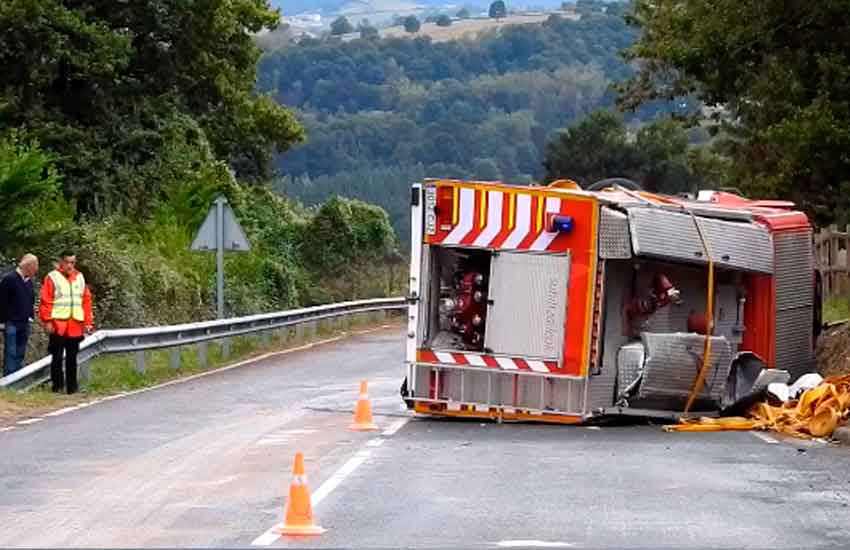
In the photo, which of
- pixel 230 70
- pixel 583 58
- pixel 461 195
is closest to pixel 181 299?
pixel 230 70

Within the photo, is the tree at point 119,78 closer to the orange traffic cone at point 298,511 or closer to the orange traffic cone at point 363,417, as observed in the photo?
the orange traffic cone at point 363,417

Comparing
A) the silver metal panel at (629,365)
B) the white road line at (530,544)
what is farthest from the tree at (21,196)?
the white road line at (530,544)

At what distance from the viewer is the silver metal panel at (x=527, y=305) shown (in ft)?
59.1

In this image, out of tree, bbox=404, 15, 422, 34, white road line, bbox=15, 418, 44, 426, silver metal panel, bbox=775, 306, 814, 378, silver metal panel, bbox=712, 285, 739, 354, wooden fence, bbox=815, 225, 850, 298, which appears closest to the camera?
white road line, bbox=15, 418, 44, 426

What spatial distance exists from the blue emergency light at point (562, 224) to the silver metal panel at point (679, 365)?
1324 millimetres

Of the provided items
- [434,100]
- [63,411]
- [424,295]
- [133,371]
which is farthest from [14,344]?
[434,100]

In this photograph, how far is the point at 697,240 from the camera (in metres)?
18.4

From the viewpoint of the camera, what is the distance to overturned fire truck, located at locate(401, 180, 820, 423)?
18.0 meters

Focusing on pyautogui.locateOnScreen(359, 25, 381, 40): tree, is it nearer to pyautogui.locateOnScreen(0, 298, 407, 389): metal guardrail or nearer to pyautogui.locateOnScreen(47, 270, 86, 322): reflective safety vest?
pyautogui.locateOnScreen(0, 298, 407, 389): metal guardrail

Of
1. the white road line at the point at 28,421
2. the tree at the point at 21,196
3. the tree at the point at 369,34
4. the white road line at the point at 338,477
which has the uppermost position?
the tree at the point at 369,34

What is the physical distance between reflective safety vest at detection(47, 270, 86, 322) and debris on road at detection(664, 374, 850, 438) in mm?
7908

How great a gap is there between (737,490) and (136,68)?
32.5 metres

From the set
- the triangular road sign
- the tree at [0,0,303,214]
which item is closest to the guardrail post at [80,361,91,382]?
the triangular road sign

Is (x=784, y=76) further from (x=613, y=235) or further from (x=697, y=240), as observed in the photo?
(x=613, y=235)
